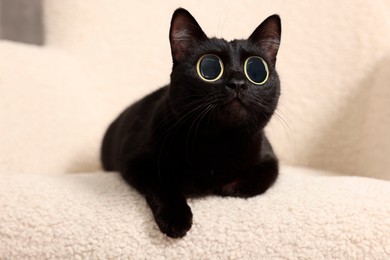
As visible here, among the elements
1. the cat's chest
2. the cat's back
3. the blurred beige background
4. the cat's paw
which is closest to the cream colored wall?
the blurred beige background

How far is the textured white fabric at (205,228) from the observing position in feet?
2.55

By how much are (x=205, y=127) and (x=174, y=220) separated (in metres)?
0.23

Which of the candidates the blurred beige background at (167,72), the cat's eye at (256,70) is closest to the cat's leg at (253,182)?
the cat's eye at (256,70)

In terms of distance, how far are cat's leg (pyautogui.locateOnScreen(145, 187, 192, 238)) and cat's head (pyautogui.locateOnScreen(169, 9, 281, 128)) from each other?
18 centimetres

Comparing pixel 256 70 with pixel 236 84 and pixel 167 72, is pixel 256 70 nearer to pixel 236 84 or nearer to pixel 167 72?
pixel 236 84

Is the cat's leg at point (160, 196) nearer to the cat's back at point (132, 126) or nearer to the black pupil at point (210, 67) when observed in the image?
the cat's back at point (132, 126)

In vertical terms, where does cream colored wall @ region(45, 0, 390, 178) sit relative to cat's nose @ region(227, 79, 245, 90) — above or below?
below

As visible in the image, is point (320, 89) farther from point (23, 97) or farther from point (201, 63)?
point (23, 97)

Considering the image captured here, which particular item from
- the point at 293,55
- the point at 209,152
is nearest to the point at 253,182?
the point at 209,152

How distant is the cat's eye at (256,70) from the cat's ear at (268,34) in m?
0.11

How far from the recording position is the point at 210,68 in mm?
875

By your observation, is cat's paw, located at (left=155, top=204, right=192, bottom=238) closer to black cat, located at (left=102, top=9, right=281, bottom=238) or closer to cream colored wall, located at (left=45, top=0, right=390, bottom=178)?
black cat, located at (left=102, top=9, right=281, bottom=238)

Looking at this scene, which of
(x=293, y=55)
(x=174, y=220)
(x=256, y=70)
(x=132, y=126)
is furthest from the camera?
(x=293, y=55)

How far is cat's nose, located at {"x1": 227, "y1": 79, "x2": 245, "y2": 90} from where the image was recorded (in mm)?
826
